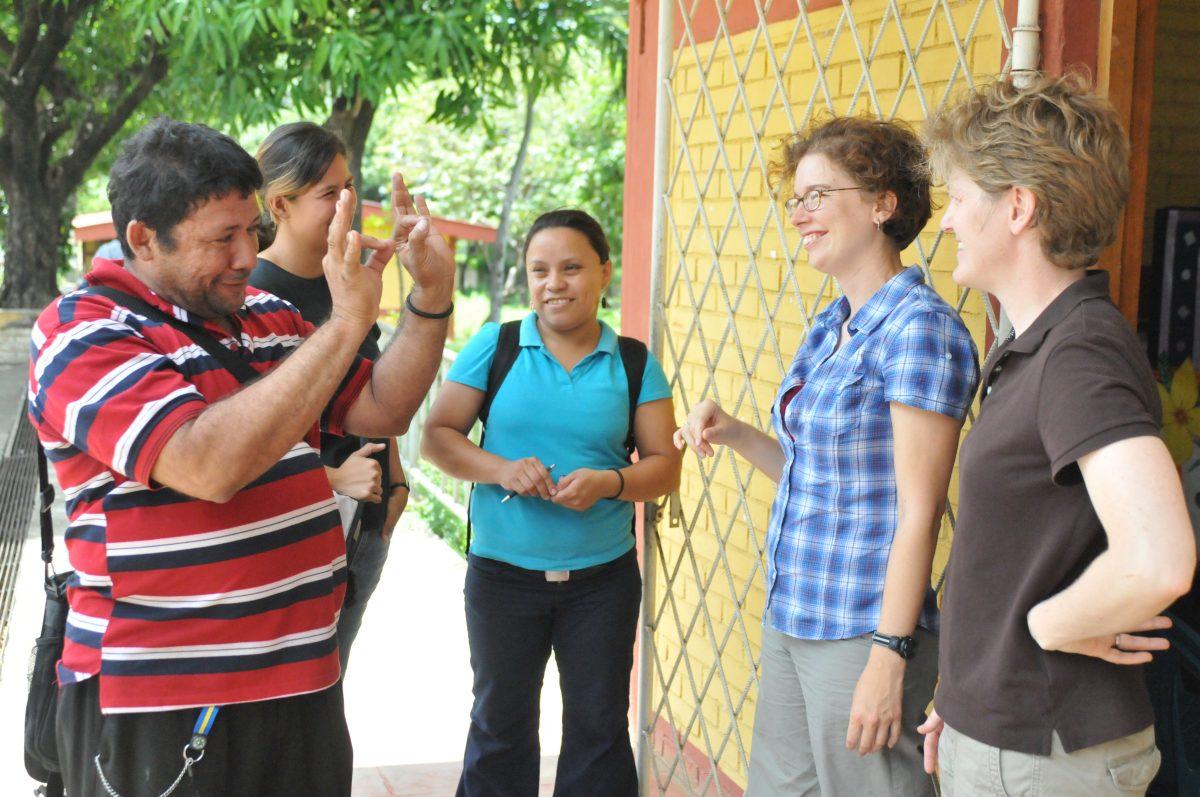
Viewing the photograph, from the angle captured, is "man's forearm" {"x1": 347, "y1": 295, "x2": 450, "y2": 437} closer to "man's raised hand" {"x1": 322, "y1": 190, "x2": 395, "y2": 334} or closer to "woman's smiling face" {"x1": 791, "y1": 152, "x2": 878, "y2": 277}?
"man's raised hand" {"x1": 322, "y1": 190, "x2": 395, "y2": 334}

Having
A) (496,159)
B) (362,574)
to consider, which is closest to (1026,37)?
(362,574)

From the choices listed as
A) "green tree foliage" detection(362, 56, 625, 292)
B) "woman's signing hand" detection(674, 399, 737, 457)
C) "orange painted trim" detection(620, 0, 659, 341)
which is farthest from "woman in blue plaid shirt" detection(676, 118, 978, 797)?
"green tree foliage" detection(362, 56, 625, 292)

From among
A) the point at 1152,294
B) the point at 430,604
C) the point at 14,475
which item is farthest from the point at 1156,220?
the point at 14,475

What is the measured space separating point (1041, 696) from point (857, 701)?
466 millimetres

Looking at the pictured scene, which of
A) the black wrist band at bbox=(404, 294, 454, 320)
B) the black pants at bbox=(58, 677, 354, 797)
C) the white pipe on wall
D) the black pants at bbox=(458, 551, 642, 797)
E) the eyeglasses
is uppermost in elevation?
the white pipe on wall

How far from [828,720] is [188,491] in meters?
1.18

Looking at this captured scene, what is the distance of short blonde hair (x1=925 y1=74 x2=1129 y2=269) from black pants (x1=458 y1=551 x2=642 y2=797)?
66.5 inches

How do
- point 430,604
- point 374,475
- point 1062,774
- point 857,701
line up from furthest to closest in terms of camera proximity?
point 430,604 → point 374,475 → point 857,701 → point 1062,774

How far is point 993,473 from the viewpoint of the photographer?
1672 millimetres

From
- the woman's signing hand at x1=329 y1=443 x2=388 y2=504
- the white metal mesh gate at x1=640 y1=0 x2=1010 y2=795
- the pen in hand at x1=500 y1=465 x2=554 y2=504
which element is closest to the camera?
the woman's signing hand at x1=329 y1=443 x2=388 y2=504

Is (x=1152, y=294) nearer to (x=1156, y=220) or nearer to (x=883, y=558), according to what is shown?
(x=1156, y=220)

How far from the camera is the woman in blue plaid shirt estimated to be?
2.07 m

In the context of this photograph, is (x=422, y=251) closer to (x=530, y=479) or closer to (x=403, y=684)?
(x=530, y=479)

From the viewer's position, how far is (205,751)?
206 cm
